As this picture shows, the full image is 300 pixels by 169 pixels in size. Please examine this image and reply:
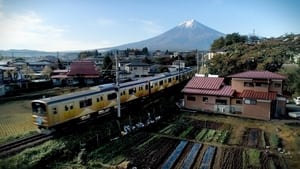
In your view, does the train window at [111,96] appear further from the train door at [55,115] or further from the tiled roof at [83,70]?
the tiled roof at [83,70]

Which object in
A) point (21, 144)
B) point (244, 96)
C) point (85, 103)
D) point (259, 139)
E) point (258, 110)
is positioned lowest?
point (259, 139)

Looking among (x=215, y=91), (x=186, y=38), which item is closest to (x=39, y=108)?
(x=215, y=91)

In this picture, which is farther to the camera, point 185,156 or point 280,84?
point 280,84

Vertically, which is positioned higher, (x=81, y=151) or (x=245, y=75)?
(x=245, y=75)

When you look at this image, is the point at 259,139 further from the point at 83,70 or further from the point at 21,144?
the point at 83,70

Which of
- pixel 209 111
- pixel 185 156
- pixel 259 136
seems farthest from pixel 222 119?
pixel 185 156

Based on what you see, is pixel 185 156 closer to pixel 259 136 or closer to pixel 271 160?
pixel 271 160

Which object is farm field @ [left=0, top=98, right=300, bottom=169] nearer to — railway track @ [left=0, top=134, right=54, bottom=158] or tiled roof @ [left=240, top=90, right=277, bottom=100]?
railway track @ [left=0, top=134, right=54, bottom=158]
